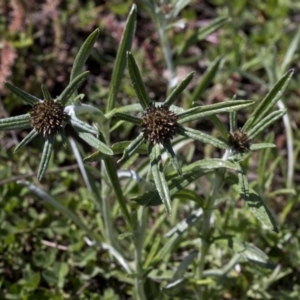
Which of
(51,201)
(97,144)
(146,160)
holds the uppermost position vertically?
(146,160)

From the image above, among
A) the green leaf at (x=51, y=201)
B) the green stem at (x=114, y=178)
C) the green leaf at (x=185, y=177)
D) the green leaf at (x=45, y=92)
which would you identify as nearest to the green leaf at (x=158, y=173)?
the green leaf at (x=185, y=177)

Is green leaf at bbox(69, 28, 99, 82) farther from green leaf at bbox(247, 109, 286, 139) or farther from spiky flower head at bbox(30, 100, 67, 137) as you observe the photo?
green leaf at bbox(247, 109, 286, 139)

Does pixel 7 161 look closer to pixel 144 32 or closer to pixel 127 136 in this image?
pixel 127 136

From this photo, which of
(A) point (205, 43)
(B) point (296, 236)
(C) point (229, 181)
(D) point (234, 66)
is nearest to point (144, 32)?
(A) point (205, 43)

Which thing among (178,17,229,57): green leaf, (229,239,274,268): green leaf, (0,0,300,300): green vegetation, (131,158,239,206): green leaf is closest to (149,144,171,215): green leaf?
(0,0,300,300): green vegetation

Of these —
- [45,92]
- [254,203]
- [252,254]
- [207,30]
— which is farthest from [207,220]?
[207,30]

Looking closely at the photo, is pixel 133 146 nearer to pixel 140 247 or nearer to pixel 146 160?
pixel 140 247
